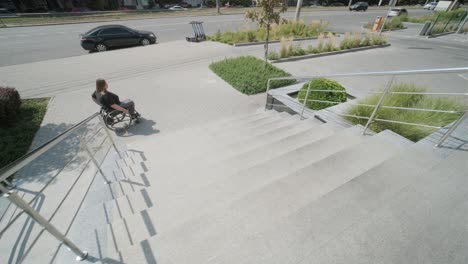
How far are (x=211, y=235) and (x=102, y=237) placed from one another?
125cm

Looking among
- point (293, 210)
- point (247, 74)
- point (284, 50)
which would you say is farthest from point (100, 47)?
point (293, 210)

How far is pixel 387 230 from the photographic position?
4.68 feet

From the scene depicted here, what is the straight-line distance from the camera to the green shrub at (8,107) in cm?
505

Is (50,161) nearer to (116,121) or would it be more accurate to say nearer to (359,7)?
(116,121)

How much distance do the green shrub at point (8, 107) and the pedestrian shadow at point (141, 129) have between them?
3.06m

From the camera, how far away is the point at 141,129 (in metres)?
5.33

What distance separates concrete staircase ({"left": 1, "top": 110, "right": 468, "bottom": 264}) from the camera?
1.37 metres

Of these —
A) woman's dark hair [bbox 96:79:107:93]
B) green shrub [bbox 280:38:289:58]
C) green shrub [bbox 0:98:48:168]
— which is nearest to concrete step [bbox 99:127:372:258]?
woman's dark hair [bbox 96:79:107:93]

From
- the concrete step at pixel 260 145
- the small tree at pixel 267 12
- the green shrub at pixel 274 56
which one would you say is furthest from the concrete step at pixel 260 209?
the green shrub at pixel 274 56

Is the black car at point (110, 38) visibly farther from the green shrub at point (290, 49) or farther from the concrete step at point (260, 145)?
the concrete step at point (260, 145)

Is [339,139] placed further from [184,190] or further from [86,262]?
[86,262]

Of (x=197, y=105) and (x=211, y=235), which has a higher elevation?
(x=211, y=235)

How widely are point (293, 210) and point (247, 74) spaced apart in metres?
7.02

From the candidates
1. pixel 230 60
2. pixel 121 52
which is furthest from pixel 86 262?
pixel 121 52
